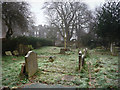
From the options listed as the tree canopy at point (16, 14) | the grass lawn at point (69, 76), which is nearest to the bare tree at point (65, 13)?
the tree canopy at point (16, 14)

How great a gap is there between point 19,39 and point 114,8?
9731 mm

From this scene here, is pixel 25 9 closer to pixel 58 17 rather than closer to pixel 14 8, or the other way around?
pixel 14 8

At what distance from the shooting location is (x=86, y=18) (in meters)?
15.8

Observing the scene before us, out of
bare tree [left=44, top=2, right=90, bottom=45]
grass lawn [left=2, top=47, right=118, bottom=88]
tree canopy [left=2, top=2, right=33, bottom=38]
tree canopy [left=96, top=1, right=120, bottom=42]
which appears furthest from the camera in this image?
bare tree [left=44, top=2, right=90, bottom=45]

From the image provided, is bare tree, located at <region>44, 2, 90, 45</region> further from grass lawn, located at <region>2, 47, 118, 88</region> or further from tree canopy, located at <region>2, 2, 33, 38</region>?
grass lawn, located at <region>2, 47, 118, 88</region>

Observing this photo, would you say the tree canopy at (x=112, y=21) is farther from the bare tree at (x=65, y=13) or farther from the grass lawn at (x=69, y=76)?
the grass lawn at (x=69, y=76)

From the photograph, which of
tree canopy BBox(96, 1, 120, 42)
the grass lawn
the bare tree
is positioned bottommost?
the grass lawn

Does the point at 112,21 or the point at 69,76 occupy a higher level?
the point at 112,21

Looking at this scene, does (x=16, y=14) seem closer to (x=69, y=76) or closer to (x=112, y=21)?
(x=69, y=76)

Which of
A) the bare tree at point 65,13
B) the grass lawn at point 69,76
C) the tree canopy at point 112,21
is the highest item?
the bare tree at point 65,13

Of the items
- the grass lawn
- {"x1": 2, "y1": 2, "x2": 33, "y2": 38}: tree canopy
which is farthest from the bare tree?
the grass lawn

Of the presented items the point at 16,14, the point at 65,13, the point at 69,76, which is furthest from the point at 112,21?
the point at 16,14

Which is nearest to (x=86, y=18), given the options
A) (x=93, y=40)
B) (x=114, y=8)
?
(x=93, y=40)

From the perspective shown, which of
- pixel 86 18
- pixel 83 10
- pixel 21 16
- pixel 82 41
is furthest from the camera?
pixel 82 41
